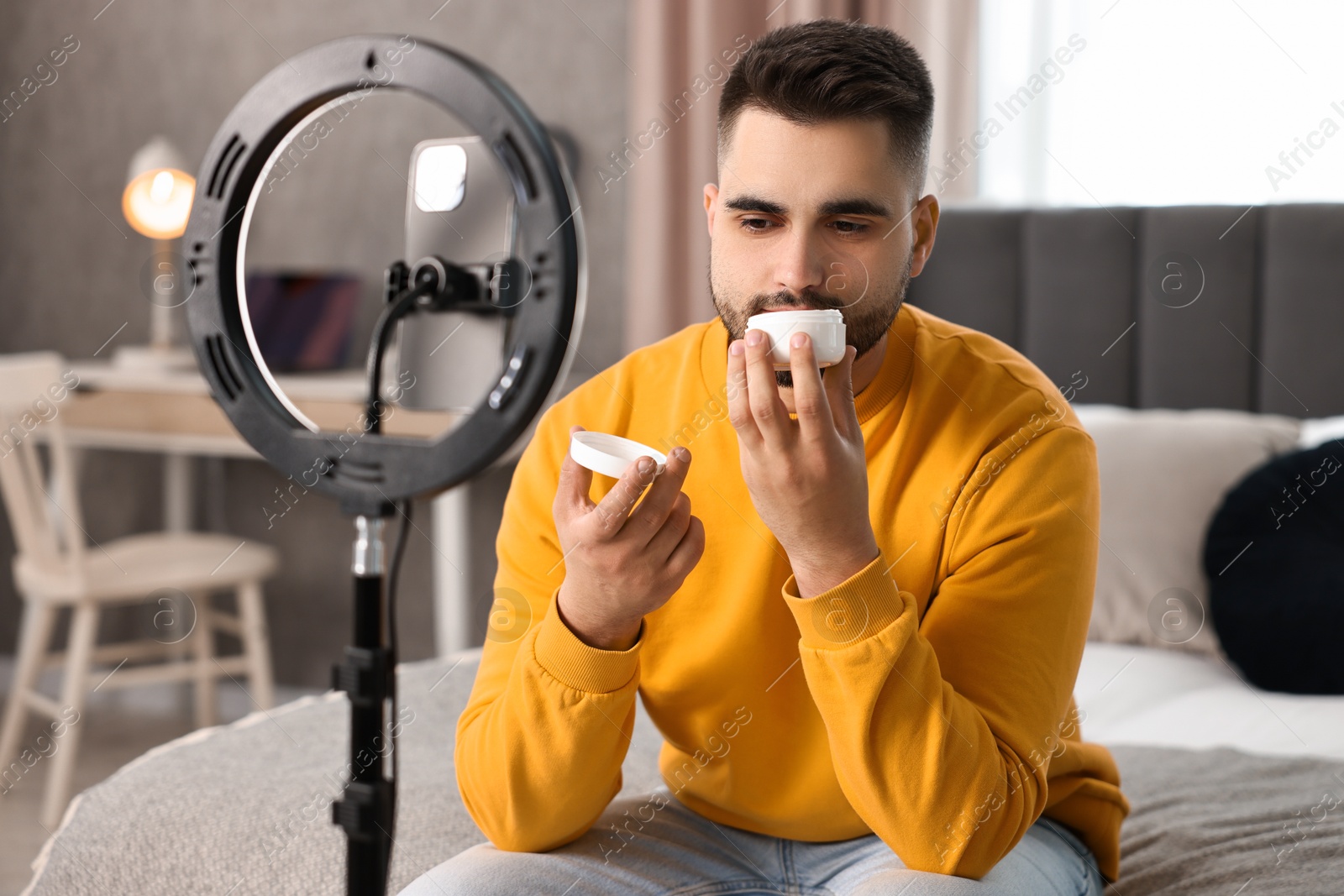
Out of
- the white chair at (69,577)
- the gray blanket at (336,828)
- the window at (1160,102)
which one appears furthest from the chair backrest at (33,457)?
the window at (1160,102)

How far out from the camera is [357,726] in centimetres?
60

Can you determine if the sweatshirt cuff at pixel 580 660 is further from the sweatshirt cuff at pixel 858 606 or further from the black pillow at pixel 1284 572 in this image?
the black pillow at pixel 1284 572

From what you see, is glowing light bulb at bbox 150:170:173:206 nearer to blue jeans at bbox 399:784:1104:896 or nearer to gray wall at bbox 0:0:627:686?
gray wall at bbox 0:0:627:686

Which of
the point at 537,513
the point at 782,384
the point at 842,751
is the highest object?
the point at 782,384

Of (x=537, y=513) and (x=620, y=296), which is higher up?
(x=620, y=296)

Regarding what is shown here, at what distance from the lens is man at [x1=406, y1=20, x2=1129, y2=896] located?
75 cm

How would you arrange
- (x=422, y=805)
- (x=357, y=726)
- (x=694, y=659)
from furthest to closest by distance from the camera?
(x=422, y=805) < (x=694, y=659) < (x=357, y=726)

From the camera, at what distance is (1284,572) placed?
4.98ft

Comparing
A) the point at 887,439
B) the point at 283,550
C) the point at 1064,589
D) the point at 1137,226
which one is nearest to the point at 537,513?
the point at 887,439

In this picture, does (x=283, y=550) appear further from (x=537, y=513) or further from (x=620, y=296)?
(x=537, y=513)

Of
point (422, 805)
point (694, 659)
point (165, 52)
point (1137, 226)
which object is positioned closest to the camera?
point (694, 659)

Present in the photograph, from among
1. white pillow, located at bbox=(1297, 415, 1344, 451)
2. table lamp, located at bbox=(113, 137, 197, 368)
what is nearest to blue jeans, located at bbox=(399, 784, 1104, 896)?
white pillow, located at bbox=(1297, 415, 1344, 451)

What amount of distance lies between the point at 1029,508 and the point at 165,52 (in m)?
2.60

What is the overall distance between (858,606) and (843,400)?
0.44 feet
